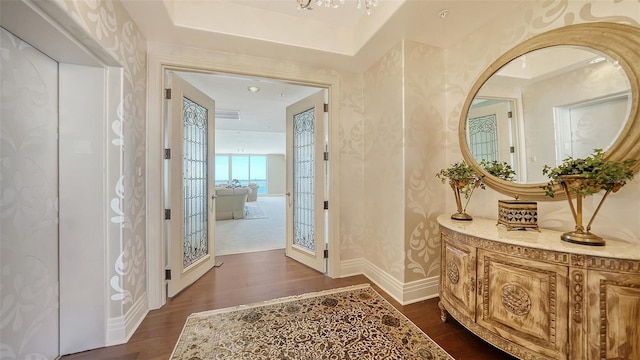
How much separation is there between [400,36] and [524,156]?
146cm

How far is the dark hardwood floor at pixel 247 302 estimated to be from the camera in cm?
154

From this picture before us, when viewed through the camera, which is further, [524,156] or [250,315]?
[250,315]

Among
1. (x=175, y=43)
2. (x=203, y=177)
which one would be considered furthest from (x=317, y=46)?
(x=203, y=177)

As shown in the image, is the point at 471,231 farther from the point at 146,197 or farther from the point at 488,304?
the point at 146,197

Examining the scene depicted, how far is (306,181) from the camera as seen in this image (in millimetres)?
3092

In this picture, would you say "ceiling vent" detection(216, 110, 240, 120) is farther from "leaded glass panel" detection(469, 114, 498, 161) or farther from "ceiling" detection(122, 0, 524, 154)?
"leaded glass panel" detection(469, 114, 498, 161)

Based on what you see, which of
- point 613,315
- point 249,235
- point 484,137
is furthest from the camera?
point 249,235

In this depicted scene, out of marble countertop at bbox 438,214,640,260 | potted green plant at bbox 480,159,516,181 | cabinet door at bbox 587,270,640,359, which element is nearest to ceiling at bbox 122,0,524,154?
potted green plant at bbox 480,159,516,181

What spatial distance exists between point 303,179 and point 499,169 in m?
2.16

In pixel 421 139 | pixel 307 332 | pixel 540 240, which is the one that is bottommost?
pixel 307 332

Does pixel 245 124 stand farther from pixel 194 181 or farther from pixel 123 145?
pixel 123 145

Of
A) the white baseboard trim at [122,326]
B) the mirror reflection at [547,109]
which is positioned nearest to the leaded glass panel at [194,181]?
the white baseboard trim at [122,326]

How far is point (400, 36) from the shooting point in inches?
81.8

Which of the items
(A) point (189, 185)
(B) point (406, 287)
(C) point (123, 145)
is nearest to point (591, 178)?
(B) point (406, 287)
